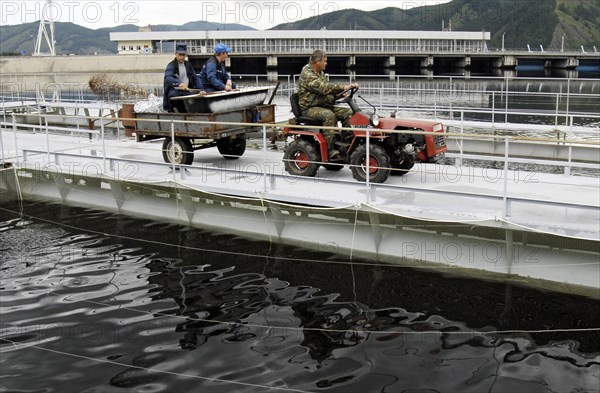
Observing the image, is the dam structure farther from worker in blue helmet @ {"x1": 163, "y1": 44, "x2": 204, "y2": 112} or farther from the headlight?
the headlight

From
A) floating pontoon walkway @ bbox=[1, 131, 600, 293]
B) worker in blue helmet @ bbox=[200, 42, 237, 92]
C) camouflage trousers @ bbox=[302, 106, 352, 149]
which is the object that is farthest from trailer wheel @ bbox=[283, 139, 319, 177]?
worker in blue helmet @ bbox=[200, 42, 237, 92]

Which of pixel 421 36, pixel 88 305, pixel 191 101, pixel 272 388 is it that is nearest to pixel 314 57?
pixel 191 101

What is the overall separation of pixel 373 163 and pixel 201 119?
147 inches

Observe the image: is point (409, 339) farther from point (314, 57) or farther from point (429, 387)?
point (314, 57)

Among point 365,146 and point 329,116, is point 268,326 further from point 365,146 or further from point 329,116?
point 329,116

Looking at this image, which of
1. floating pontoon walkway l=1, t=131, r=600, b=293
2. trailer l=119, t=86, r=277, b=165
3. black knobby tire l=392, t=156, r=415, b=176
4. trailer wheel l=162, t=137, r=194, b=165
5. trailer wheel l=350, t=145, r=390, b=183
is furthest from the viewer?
trailer wheel l=162, t=137, r=194, b=165

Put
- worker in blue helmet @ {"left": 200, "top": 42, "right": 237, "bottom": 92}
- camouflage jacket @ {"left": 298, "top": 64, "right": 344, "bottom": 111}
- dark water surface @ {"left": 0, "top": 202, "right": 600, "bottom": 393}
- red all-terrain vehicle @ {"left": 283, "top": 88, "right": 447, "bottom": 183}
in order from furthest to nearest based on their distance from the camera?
Result: worker in blue helmet @ {"left": 200, "top": 42, "right": 237, "bottom": 92}
camouflage jacket @ {"left": 298, "top": 64, "right": 344, "bottom": 111}
red all-terrain vehicle @ {"left": 283, "top": 88, "right": 447, "bottom": 183}
dark water surface @ {"left": 0, "top": 202, "right": 600, "bottom": 393}

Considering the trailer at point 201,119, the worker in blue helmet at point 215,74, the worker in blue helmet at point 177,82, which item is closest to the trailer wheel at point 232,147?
the trailer at point 201,119

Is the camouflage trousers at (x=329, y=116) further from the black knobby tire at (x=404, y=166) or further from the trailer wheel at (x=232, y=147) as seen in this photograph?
the trailer wheel at (x=232, y=147)

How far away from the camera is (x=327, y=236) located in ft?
36.2

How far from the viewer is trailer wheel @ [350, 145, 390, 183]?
36.0 ft

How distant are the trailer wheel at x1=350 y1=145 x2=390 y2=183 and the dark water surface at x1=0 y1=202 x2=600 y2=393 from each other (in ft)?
5.15

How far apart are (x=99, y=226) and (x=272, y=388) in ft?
24.0

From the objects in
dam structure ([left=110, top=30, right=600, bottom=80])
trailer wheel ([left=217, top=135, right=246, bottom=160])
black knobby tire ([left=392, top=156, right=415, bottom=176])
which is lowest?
black knobby tire ([left=392, top=156, right=415, bottom=176])
